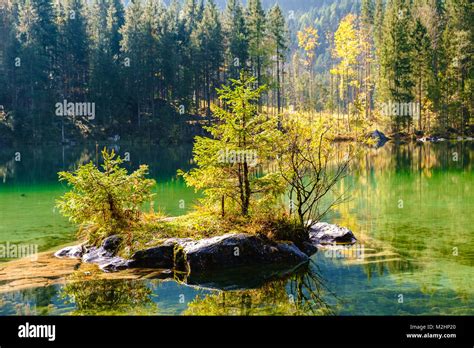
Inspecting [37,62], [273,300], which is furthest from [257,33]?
[273,300]

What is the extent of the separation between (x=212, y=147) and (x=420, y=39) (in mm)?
65025

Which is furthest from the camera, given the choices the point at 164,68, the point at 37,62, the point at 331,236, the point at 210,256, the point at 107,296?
the point at 164,68

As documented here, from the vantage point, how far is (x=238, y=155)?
15359 millimetres

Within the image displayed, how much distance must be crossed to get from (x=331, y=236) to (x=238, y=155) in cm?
411

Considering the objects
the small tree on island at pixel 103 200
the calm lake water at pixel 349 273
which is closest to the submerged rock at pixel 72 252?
the small tree on island at pixel 103 200

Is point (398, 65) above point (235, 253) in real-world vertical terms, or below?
above

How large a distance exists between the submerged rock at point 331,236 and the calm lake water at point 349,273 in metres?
0.39

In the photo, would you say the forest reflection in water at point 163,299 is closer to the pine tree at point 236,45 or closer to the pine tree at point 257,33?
the pine tree at point 236,45

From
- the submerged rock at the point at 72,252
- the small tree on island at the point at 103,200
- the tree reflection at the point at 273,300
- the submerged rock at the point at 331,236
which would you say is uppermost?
the small tree on island at the point at 103,200

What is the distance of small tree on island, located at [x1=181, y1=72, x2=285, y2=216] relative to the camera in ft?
50.3

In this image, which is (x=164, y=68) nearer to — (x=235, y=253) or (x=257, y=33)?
(x=257, y=33)

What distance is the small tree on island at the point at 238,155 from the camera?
603 inches
